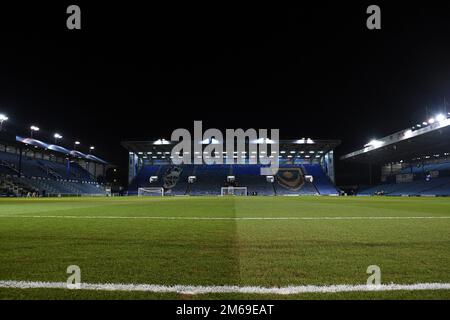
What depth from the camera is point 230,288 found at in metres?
3.01

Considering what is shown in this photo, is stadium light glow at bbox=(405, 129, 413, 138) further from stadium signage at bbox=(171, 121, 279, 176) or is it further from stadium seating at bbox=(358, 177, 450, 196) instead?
stadium signage at bbox=(171, 121, 279, 176)

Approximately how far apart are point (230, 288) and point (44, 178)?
60537 mm

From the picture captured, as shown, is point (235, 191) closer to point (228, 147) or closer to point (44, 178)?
point (228, 147)

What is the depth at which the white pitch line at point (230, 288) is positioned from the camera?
116 inches

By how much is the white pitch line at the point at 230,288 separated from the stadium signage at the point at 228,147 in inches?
2209

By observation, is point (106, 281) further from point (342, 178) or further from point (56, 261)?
point (342, 178)

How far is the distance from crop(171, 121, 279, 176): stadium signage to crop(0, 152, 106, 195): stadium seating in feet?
59.4

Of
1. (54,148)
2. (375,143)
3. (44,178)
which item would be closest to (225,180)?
(375,143)

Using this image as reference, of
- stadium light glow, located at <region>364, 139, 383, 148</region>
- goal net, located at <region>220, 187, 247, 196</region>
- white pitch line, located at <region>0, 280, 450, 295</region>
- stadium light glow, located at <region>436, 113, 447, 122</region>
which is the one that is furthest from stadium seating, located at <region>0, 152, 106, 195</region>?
stadium light glow, located at <region>436, 113, 447, 122</region>

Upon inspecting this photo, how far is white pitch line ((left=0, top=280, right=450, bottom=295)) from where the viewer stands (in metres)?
2.94

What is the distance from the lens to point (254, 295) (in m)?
2.86

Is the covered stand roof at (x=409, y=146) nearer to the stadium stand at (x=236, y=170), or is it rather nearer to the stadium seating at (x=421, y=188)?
the stadium seating at (x=421, y=188)
